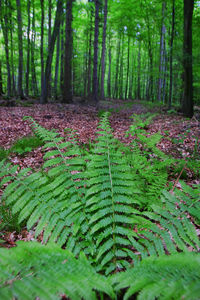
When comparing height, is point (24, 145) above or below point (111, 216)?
above

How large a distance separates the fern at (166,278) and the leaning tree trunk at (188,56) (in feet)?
27.5

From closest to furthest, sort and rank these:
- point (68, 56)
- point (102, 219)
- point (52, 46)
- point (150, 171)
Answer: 1. point (102, 219)
2. point (150, 171)
3. point (68, 56)
4. point (52, 46)

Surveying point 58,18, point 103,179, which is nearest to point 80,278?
point 103,179

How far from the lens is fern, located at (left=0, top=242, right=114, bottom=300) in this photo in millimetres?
682

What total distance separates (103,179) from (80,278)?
0.79 metres

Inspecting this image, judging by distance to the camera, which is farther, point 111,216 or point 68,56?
point 68,56

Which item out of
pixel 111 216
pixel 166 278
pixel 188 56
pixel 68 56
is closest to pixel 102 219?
pixel 111 216

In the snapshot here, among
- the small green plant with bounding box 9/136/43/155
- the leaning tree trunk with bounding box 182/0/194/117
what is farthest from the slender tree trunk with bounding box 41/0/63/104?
the small green plant with bounding box 9/136/43/155

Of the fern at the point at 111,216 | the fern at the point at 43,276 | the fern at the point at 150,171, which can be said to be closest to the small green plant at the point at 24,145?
the fern at the point at 150,171

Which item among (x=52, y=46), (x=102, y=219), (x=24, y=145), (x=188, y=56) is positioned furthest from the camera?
(x=52, y=46)

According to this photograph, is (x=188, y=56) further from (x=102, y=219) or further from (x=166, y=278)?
(x=166, y=278)

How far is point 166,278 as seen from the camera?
0.81m

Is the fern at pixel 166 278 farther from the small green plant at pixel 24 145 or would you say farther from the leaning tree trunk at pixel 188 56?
the leaning tree trunk at pixel 188 56

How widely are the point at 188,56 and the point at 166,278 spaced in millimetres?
8557
